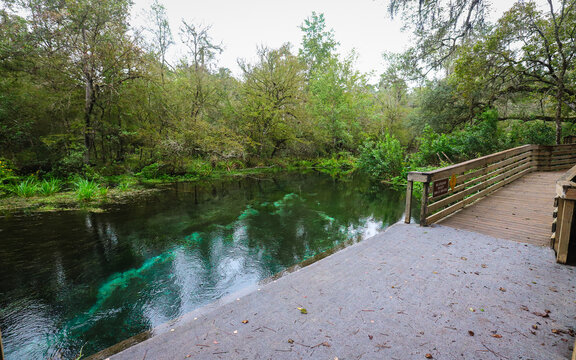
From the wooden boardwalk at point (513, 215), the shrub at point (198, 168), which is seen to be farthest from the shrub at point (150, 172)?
the wooden boardwalk at point (513, 215)

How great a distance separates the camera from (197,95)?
60.3 ft

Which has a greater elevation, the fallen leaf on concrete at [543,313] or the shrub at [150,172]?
the shrub at [150,172]

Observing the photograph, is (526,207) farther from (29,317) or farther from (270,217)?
(29,317)

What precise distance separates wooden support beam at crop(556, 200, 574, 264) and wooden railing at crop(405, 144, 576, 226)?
1.76 metres

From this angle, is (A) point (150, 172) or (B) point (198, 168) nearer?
(A) point (150, 172)

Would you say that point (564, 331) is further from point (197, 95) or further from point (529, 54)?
point (197, 95)

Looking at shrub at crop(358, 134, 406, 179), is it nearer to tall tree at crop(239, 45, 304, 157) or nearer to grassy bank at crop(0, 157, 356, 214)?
tall tree at crop(239, 45, 304, 157)

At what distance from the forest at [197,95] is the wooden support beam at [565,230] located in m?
4.68

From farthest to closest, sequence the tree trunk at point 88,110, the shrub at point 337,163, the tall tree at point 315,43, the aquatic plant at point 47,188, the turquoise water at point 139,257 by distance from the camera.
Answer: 1. the tall tree at point 315,43
2. the shrub at point 337,163
3. the tree trunk at point 88,110
4. the aquatic plant at point 47,188
5. the turquoise water at point 139,257

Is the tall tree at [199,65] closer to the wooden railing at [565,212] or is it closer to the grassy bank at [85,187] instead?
the grassy bank at [85,187]

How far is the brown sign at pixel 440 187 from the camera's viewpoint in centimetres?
496

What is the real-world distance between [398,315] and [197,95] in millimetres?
19432

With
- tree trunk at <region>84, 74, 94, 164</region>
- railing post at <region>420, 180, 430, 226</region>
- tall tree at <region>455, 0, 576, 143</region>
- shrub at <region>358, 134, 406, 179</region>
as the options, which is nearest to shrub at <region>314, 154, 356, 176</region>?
shrub at <region>358, 134, 406, 179</region>

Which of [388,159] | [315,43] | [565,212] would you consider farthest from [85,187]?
[315,43]
